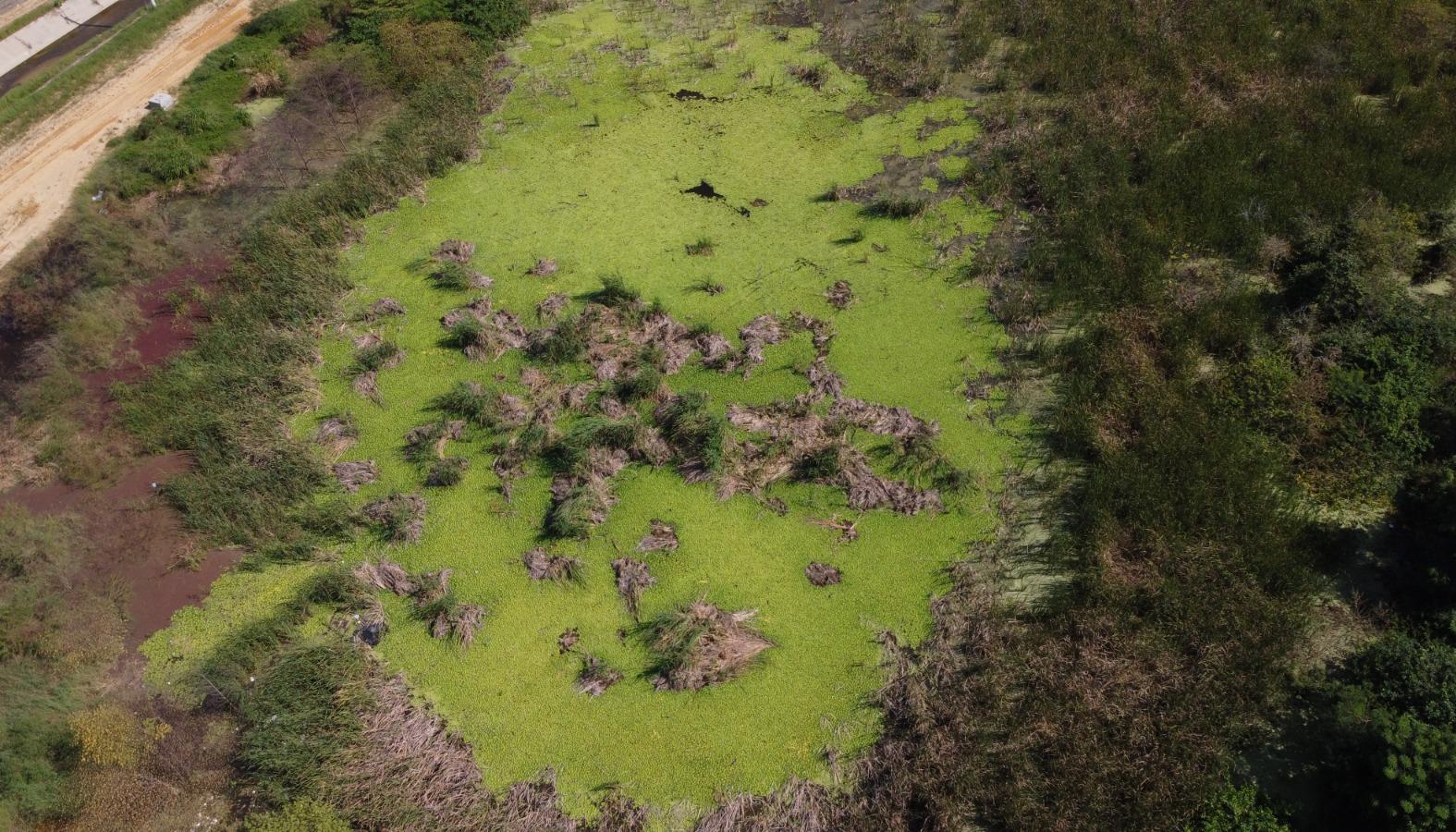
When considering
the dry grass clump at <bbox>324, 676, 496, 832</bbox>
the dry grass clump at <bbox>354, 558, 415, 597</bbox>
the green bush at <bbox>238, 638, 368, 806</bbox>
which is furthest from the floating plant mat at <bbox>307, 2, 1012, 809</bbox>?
the green bush at <bbox>238, 638, 368, 806</bbox>

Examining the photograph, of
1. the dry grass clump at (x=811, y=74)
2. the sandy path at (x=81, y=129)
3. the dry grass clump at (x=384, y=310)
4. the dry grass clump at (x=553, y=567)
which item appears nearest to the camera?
the dry grass clump at (x=553, y=567)

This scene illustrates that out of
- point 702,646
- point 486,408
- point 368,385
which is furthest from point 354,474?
point 702,646

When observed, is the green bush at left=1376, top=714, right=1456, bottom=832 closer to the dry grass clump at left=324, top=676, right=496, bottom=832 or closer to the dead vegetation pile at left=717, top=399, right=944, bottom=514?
the dead vegetation pile at left=717, top=399, right=944, bottom=514

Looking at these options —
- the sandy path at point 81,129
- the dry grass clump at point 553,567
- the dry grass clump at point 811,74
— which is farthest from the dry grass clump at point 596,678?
the sandy path at point 81,129

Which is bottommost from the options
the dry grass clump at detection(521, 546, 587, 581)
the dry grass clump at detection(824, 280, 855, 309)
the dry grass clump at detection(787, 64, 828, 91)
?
the dry grass clump at detection(521, 546, 587, 581)

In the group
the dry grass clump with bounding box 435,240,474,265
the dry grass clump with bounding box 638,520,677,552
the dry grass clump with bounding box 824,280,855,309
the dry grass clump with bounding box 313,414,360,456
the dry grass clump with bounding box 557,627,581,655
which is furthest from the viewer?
the dry grass clump with bounding box 435,240,474,265

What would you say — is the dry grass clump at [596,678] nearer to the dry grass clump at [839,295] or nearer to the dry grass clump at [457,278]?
the dry grass clump at [839,295]

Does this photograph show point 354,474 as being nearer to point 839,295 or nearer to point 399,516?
point 399,516
